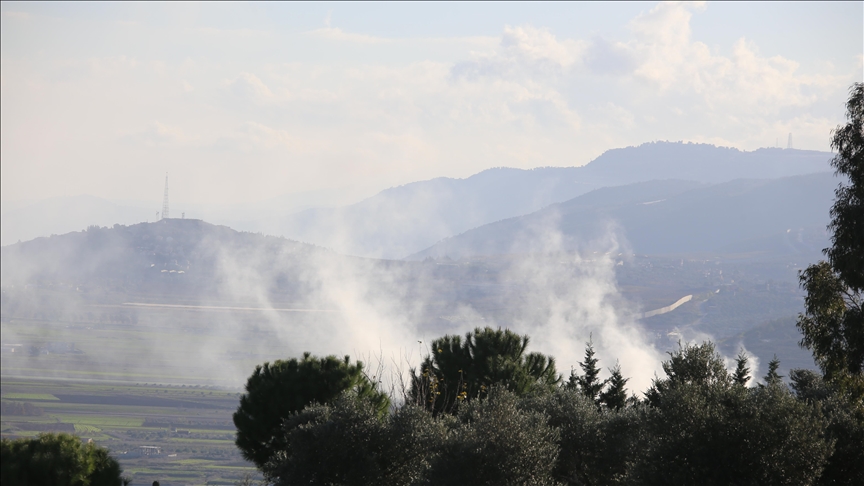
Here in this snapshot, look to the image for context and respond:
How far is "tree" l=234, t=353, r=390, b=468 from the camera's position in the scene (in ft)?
82.2

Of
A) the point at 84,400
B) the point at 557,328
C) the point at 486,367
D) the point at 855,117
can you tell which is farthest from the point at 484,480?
the point at 557,328

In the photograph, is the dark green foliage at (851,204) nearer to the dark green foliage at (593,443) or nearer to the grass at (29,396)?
the dark green foliage at (593,443)

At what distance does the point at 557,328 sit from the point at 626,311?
1917cm

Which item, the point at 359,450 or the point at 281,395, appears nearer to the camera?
the point at 359,450

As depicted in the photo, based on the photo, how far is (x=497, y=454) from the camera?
658 inches

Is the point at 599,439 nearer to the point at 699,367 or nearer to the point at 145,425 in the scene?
the point at 699,367

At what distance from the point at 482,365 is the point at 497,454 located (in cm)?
1386

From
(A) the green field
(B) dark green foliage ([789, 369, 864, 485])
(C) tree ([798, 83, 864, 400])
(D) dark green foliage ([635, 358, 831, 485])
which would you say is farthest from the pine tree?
(A) the green field

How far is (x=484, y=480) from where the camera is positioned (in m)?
16.7

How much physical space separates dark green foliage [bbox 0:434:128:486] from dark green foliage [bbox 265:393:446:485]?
3928 millimetres

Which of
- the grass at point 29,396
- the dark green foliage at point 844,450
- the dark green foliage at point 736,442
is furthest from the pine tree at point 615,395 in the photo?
the grass at point 29,396

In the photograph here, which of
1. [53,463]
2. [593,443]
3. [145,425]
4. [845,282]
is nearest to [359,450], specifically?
[593,443]

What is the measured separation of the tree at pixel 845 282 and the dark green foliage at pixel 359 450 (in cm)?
882

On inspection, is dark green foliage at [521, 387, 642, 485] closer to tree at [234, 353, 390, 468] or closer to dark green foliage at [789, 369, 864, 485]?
dark green foliage at [789, 369, 864, 485]
